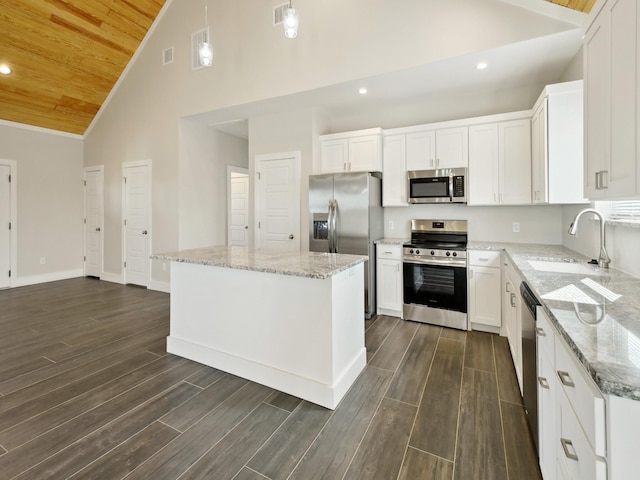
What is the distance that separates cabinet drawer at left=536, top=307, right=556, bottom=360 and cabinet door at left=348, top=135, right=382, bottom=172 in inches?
115

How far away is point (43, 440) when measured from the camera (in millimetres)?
1809

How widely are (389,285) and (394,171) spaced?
151 cm

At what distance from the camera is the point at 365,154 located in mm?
4141

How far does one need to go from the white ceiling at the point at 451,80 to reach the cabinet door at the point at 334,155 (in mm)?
546

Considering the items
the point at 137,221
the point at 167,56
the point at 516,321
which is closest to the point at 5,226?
the point at 137,221

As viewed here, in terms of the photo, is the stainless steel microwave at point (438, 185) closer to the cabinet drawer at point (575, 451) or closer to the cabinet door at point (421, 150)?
the cabinet door at point (421, 150)

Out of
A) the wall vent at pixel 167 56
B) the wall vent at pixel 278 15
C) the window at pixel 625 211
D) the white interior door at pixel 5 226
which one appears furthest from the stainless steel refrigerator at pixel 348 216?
the white interior door at pixel 5 226

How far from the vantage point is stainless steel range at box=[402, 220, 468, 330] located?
3459 mm

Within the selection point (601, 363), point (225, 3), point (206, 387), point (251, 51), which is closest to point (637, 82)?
point (601, 363)

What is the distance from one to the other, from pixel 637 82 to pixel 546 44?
6.82 feet

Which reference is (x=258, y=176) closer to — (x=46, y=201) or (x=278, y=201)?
(x=278, y=201)

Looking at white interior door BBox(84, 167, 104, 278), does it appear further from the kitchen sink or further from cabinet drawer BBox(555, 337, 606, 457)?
cabinet drawer BBox(555, 337, 606, 457)

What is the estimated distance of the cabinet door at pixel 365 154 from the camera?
13.3 feet

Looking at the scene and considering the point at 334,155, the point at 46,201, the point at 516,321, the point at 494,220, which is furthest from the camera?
the point at 46,201
